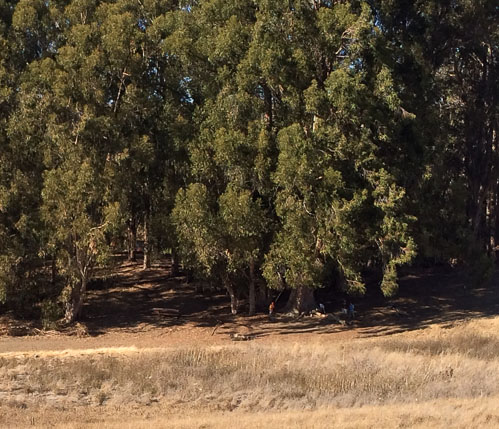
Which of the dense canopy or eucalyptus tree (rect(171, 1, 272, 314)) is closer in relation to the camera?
the dense canopy

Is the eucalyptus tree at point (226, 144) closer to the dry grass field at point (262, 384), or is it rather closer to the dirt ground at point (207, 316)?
the dirt ground at point (207, 316)

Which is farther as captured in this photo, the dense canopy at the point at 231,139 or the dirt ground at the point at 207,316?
the dirt ground at the point at 207,316

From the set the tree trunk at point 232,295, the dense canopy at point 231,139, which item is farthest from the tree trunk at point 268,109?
the tree trunk at point 232,295

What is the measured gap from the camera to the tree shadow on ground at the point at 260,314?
2531cm

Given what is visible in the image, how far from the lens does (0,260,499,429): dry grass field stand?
31.9ft

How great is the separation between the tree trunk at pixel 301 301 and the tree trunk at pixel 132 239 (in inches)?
364

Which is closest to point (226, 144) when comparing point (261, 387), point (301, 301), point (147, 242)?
point (147, 242)

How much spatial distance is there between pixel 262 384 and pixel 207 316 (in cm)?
1430

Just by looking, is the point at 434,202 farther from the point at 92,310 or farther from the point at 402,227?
Answer: the point at 92,310

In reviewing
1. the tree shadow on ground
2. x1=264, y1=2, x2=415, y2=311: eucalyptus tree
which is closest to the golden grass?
x1=264, y1=2, x2=415, y2=311: eucalyptus tree

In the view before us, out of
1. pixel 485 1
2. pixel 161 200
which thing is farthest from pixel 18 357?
pixel 485 1

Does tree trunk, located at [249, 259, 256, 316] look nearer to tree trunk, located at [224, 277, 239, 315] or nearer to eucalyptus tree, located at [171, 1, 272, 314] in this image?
eucalyptus tree, located at [171, 1, 272, 314]

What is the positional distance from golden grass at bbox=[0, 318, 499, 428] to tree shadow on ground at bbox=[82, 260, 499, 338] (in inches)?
273

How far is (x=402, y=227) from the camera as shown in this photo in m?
21.4
